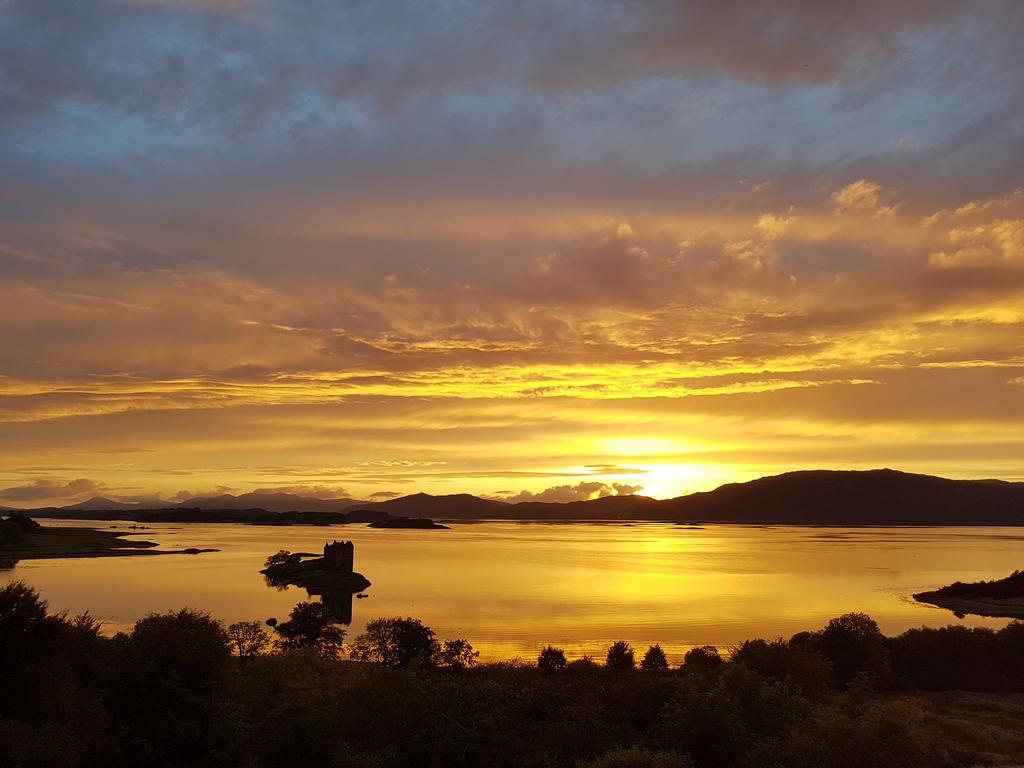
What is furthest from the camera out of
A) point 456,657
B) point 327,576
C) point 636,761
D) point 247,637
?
point 327,576

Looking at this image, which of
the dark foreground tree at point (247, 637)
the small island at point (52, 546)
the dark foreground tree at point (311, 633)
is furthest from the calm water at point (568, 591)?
the dark foreground tree at point (247, 637)

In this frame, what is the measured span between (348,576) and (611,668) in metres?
60.1

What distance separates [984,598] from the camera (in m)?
83.4

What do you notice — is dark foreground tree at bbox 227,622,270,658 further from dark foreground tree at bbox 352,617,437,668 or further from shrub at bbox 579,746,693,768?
shrub at bbox 579,746,693,768

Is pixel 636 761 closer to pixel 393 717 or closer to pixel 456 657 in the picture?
pixel 393 717

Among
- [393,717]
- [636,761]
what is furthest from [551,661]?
[636,761]

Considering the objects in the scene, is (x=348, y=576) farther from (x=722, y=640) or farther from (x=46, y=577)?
(x=722, y=640)

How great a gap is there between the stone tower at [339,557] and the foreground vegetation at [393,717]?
230 feet

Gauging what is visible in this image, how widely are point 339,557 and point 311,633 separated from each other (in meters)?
52.9

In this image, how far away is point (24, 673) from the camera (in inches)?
896

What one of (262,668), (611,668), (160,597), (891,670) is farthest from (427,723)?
(160,597)

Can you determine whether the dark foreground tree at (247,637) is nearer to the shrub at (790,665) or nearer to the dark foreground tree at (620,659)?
the dark foreground tree at (620,659)

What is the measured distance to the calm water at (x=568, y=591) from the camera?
63.5 m

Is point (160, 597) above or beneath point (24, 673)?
beneath
